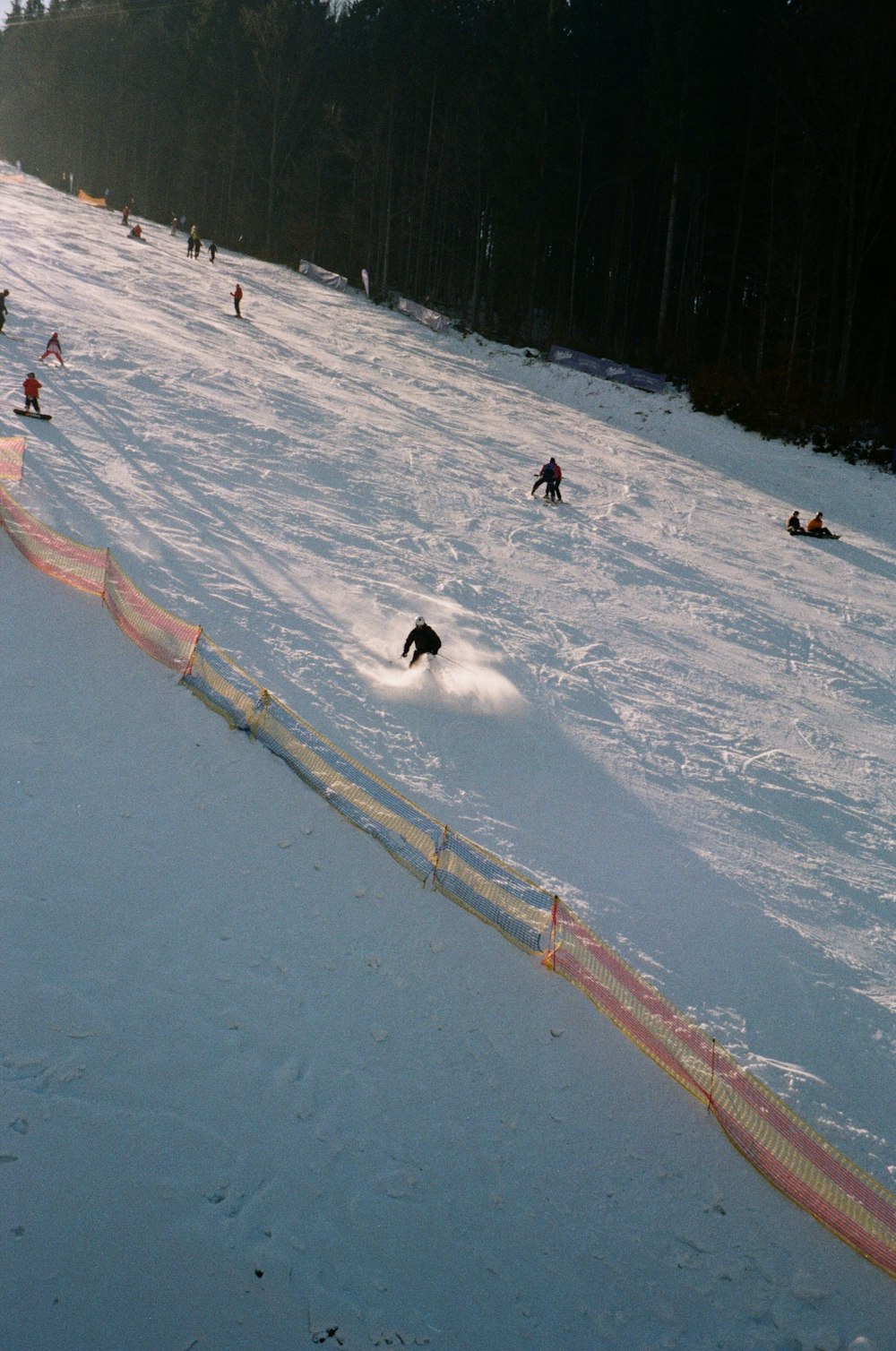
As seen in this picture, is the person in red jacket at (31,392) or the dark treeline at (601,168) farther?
the dark treeline at (601,168)

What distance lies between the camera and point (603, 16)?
1754 inches

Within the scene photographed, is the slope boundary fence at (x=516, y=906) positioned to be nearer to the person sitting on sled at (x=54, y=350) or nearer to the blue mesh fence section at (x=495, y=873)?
the blue mesh fence section at (x=495, y=873)

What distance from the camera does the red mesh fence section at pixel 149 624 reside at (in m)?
11.2

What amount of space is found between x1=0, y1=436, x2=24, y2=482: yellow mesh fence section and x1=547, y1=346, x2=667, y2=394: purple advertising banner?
72.1 ft

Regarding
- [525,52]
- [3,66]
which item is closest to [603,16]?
[525,52]

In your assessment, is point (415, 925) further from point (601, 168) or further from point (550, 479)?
point (601, 168)

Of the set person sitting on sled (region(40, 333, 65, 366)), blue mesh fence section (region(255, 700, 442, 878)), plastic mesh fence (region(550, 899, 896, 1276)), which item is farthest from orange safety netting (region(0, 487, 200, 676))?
person sitting on sled (region(40, 333, 65, 366))

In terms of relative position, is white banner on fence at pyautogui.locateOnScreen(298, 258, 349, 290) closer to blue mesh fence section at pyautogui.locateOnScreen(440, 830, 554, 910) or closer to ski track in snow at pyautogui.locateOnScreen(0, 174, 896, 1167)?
ski track in snow at pyautogui.locateOnScreen(0, 174, 896, 1167)

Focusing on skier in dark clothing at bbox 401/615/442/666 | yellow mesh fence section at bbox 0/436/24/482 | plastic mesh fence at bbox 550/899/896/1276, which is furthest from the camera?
yellow mesh fence section at bbox 0/436/24/482

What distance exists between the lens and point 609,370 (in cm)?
3219

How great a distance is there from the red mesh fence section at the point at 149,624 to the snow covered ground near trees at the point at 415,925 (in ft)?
0.96

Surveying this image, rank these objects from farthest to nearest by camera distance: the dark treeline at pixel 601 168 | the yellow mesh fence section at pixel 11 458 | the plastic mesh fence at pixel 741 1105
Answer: the dark treeline at pixel 601 168, the yellow mesh fence section at pixel 11 458, the plastic mesh fence at pixel 741 1105

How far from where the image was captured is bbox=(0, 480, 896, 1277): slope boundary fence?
21.1 ft

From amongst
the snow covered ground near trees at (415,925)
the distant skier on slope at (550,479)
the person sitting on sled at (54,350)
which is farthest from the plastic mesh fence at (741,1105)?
the person sitting on sled at (54,350)
